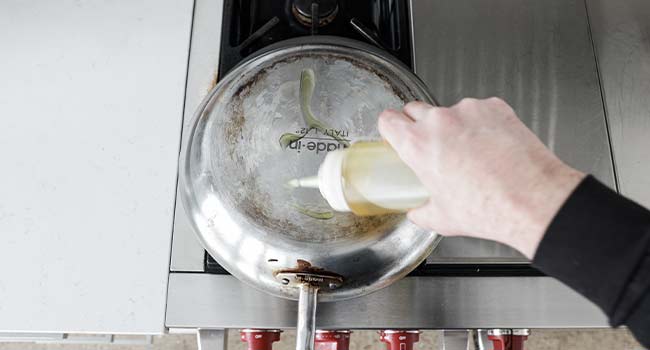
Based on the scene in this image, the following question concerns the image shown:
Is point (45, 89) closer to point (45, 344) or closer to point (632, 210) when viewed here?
point (45, 344)

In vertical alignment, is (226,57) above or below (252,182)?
above

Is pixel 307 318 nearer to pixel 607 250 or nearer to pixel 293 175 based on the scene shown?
pixel 293 175

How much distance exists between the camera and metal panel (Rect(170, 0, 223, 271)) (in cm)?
79

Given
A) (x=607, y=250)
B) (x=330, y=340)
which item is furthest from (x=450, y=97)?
(x=607, y=250)

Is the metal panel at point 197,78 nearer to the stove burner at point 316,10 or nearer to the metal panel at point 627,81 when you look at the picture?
the stove burner at point 316,10

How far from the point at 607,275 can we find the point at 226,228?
0.37 meters

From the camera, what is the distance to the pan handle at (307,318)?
1.96ft

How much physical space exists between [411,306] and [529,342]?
0.58 metres

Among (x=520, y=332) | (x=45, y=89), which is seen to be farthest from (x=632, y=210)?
(x=45, y=89)

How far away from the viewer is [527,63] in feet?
3.01

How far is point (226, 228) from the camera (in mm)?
632

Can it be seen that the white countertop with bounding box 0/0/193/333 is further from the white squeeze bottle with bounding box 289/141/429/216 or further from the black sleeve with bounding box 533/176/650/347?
the black sleeve with bounding box 533/176/650/347

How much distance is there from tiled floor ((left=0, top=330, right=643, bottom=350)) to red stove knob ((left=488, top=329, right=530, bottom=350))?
42cm

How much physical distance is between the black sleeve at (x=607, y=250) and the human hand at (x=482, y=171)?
0.01 metres
